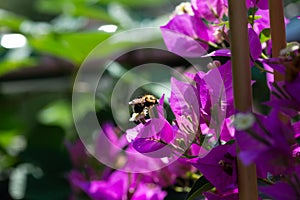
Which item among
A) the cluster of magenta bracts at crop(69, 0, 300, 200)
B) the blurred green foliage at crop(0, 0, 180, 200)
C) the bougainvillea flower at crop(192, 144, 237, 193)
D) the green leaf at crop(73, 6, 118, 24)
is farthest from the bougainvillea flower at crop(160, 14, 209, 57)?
the green leaf at crop(73, 6, 118, 24)

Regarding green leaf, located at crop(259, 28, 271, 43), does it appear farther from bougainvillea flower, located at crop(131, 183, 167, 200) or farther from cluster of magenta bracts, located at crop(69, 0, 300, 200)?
bougainvillea flower, located at crop(131, 183, 167, 200)

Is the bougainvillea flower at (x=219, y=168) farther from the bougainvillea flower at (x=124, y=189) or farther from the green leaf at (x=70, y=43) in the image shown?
the green leaf at (x=70, y=43)

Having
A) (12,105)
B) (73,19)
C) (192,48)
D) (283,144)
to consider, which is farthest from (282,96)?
(12,105)

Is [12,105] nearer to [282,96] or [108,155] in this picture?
[108,155]

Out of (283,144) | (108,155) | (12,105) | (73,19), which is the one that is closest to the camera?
(283,144)

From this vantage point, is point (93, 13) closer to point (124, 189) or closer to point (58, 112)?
point (58, 112)

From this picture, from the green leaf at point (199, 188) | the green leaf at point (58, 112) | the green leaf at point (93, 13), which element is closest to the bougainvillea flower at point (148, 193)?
the green leaf at point (199, 188)

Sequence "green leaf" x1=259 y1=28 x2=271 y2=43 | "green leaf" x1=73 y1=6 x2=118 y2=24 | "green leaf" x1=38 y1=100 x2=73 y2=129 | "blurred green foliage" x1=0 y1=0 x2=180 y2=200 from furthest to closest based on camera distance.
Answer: "green leaf" x1=38 y1=100 x2=73 y2=129 < "green leaf" x1=73 y1=6 x2=118 y2=24 < "blurred green foliage" x1=0 y1=0 x2=180 y2=200 < "green leaf" x1=259 y1=28 x2=271 y2=43
